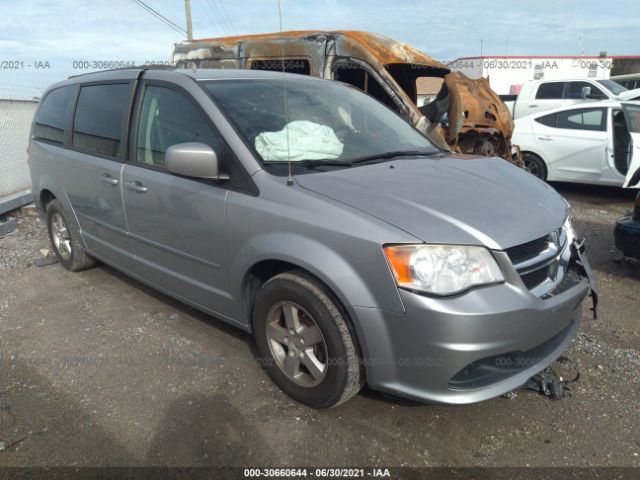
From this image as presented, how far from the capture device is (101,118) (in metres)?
3.80

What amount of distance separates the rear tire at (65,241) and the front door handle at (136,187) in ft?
4.36

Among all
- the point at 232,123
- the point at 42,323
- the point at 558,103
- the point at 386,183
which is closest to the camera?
the point at 386,183

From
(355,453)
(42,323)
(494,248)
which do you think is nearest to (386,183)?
(494,248)

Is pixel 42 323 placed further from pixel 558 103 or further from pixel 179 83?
pixel 558 103

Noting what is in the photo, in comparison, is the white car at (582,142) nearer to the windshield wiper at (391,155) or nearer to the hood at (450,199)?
the windshield wiper at (391,155)

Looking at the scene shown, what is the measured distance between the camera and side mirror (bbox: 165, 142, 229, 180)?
2652 millimetres

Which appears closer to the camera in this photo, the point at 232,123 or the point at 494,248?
the point at 494,248

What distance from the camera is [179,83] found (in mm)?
3139

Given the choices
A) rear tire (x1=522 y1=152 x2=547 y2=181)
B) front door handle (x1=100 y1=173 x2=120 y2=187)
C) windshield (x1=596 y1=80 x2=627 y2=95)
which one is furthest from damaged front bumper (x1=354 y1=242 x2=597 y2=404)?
windshield (x1=596 y1=80 x2=627 y2=95)

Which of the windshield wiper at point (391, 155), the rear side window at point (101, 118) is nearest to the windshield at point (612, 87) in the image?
the windshield wiper at point (391, 155)

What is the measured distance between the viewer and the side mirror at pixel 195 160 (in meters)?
2.65

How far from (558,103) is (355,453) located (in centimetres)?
1196

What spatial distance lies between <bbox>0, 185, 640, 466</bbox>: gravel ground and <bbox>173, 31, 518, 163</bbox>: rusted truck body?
3.03m

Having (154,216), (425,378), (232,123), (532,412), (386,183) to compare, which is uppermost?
(232,123)
